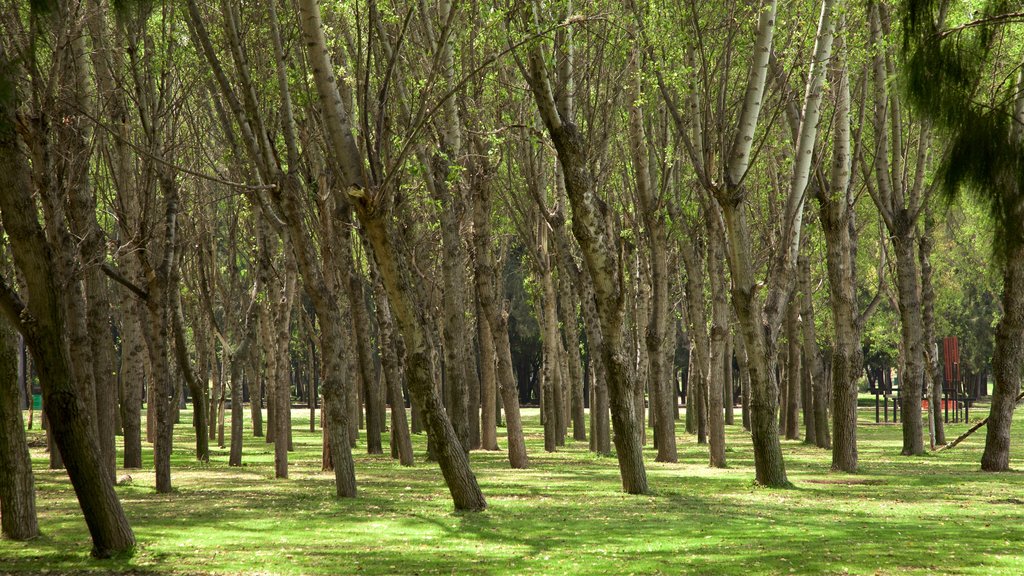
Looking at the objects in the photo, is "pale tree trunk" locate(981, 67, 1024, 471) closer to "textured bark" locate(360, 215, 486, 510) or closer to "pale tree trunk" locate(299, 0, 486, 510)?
"textured bark" locate(360, 215, 486, 510)

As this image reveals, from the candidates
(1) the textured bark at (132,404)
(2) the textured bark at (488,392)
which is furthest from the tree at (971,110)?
(2) the textured bark at (488,392)

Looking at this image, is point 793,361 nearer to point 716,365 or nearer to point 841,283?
point 716,365

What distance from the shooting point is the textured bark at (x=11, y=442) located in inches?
432

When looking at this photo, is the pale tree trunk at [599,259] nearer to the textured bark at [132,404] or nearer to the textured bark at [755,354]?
the textured bark at [755,354]

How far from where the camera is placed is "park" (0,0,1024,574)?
991 cm

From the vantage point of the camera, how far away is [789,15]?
22.4m

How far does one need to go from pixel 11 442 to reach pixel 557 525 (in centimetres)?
610

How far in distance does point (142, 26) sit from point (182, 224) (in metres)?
10.7

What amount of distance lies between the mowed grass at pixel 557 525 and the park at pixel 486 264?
0.09 metres

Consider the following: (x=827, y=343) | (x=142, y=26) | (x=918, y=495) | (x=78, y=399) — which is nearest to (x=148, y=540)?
(x=78, y=399)

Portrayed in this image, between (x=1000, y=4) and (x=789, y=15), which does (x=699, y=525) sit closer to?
(x=1000, y=4)

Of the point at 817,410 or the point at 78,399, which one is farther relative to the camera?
the point at 817,410

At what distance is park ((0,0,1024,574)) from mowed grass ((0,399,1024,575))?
85 millimetres

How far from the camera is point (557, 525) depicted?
1283cm
